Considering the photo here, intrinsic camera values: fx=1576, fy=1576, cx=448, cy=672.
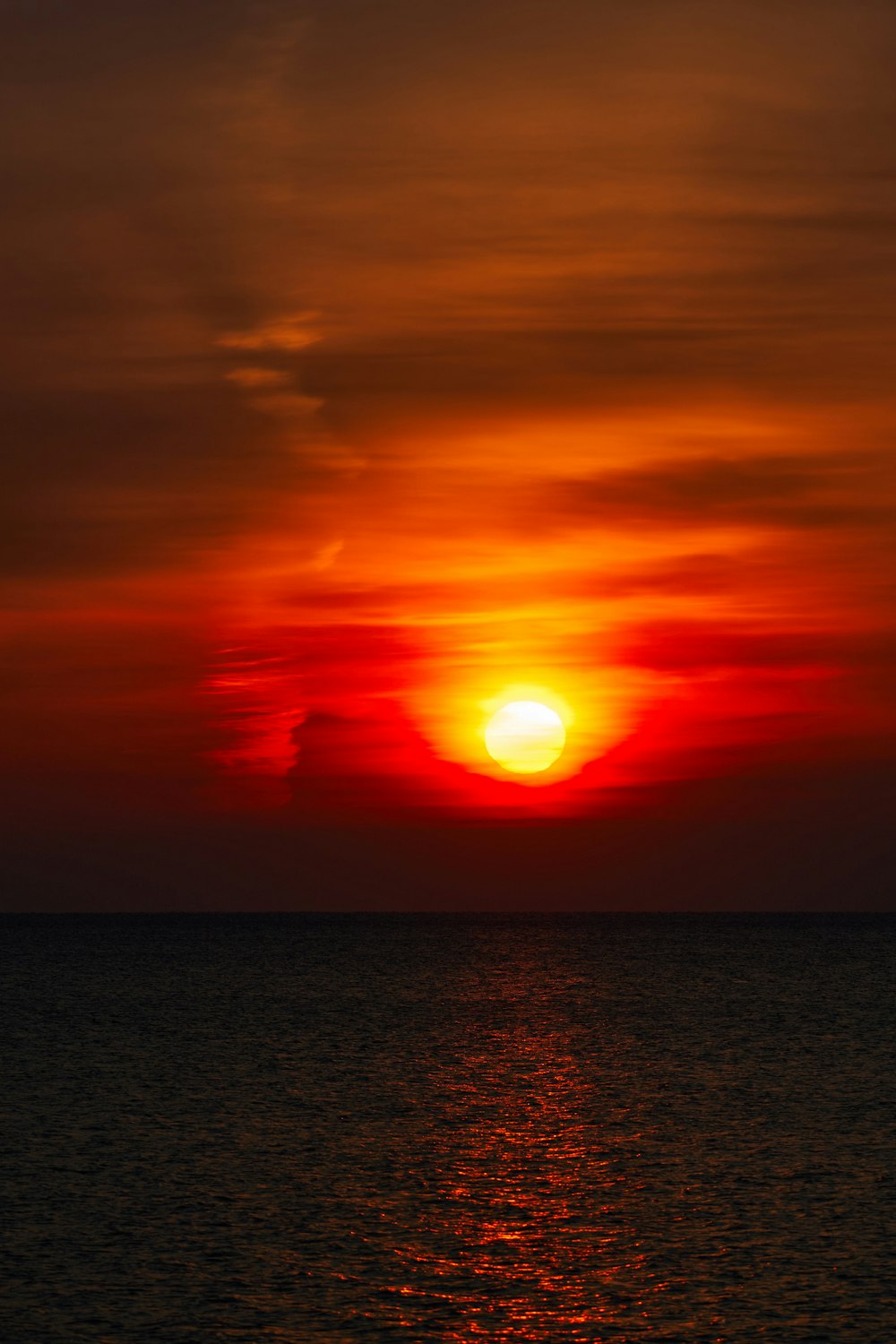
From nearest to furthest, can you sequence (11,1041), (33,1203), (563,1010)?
(33,1203)
(11,1041)
(563,1010)

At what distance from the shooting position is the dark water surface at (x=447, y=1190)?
109 feet

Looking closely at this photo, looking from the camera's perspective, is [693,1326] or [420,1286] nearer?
[693,1326]

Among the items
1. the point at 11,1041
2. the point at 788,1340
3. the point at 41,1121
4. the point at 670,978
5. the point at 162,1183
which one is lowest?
the point at 788,1340

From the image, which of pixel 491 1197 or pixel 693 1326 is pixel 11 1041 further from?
pixel 693 1326

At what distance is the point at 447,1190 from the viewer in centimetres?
4672

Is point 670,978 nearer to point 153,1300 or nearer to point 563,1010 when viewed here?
point 563,1010

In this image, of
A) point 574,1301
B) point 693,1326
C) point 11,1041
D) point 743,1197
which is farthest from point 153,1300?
point 11,1041

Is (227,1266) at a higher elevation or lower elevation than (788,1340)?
higher

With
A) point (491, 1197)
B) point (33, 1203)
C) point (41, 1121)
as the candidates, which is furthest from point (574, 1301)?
point (41, 1121)

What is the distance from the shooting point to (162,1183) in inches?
1893

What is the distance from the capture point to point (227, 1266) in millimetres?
37188

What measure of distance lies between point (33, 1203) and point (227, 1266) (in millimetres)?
10256

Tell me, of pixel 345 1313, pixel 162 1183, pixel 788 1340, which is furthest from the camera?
pixel 162 1183

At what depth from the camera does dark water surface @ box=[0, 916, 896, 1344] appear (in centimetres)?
3331
